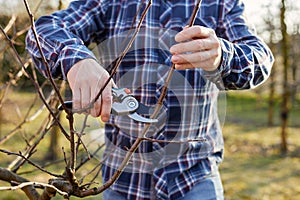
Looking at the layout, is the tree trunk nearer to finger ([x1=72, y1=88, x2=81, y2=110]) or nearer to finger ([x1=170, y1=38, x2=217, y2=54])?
finger ([x1=170, y1=38, x2=217, y2=54])

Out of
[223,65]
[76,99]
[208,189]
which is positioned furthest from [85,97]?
[208,189]

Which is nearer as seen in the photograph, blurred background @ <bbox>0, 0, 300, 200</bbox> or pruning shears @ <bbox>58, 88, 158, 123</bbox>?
pruning shears @ <bbox>58, 88, 158, 123</bbox>

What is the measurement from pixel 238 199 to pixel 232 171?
1.51 m

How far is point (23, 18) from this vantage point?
4.04 metres

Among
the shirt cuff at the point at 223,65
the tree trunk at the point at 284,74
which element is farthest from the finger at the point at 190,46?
the tree trunk at the point at 284,74

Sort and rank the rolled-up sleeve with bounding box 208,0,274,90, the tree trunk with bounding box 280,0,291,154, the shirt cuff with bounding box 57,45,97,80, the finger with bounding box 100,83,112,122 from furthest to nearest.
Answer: the tree trunk with bounding box 280,0,291,154 < the rolled-up sleeve with bounding box 208,0,274,90 < the shirt cuff with bounding box 57,45,97,80 < the finger with bounding box 100,83,112,122

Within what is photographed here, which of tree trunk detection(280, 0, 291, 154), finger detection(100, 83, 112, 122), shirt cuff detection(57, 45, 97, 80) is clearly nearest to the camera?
finger detection(100, 83, 112, 122)

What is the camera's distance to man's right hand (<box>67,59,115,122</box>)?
0.96 metres

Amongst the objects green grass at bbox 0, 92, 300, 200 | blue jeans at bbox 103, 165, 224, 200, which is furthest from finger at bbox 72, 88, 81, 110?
green grass at bbox 0, 92, 300, 200

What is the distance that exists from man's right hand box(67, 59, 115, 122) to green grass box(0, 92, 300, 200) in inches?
78.9

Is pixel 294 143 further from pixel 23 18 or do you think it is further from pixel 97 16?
pixel 97 16

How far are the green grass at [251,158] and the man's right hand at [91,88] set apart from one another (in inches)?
78.9

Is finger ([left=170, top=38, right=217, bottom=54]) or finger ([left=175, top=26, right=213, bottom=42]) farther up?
finger ([left=175, top=26, right=213, bottom=42])

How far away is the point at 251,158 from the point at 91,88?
7.10 metres
